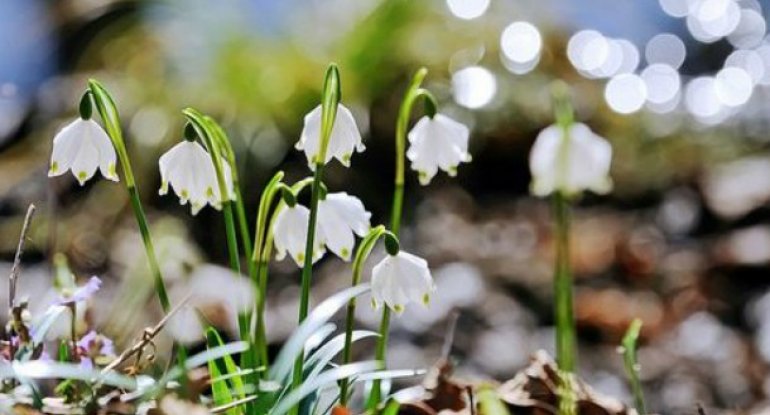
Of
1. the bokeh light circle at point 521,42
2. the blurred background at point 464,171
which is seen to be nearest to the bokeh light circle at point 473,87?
the blurred background at point 464,171

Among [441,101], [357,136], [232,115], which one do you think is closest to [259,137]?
[232,115]

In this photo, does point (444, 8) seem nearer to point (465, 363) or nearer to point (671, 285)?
point (671, 285)

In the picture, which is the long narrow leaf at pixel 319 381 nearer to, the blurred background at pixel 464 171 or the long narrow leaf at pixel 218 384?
the long narrow leaf at pixel 218 384

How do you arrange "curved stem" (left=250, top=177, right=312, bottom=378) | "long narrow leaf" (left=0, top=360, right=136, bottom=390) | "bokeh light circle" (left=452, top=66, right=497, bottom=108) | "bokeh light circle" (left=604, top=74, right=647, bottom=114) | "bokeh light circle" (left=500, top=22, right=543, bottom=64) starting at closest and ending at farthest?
"long narrow leaf" (left=0, top=360, right=136, bottom=390), "curved stem" (left=250, top=177, right=312, bottom=378), "bokeh light circle" (left=452, top=66, right=497, bottom=108), "bokeh light circle" (left=500, top=22, right=543, bottom=64), "bokeh light circle" (left=604, top=74, right=647, bottom=114)

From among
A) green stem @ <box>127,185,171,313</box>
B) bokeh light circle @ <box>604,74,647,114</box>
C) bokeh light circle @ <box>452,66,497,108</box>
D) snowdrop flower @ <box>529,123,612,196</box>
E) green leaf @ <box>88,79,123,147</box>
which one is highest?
bokeh light circle @ <box>604,74,647,114</box>

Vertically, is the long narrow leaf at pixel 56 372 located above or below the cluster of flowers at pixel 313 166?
below

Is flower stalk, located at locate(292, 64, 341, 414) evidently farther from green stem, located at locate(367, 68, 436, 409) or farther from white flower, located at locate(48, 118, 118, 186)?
white flower, located at locate(48, 118, 118, 186)

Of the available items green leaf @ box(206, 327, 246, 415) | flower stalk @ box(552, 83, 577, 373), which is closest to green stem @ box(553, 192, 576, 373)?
flower stalk @ box(552, 83, 577, 373)
